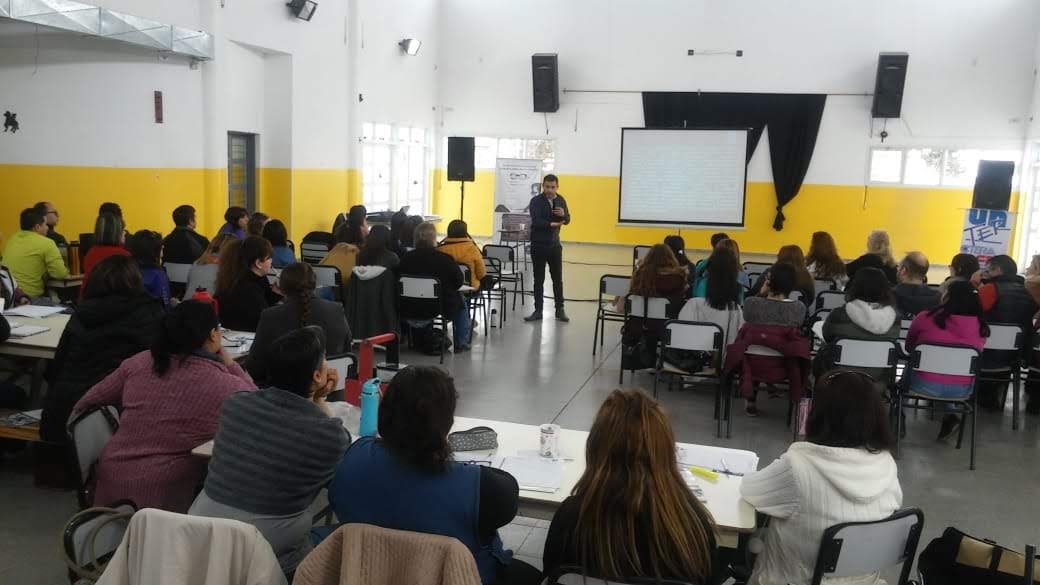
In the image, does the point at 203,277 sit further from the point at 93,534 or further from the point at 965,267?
the point at 965,267

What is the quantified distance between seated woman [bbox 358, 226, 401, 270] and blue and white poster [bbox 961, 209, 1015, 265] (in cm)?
762

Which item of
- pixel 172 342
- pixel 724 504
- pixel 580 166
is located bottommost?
pixel 724 504

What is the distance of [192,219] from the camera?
717 centimetres

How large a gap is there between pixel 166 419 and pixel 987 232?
34.5 ft

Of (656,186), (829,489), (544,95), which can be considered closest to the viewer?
(829,489)

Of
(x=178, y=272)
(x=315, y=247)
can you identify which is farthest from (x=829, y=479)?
(x=315, y=247)

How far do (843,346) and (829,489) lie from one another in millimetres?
2762

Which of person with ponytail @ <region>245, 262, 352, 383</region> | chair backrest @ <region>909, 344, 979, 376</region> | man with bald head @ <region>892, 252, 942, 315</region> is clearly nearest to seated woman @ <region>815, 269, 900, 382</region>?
chair backrest @ <region>909, 344, 979, 376</region>

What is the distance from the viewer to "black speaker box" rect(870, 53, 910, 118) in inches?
498

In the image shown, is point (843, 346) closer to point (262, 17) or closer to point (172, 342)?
point (172, 342)

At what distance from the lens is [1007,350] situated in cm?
571

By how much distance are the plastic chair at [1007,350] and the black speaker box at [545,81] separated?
31.1ft

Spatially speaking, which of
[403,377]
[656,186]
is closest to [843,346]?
[403,377]

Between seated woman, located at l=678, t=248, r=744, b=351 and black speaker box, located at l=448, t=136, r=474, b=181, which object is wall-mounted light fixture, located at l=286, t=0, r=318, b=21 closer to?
black speaker box, located at l=448, t=136, r=474, b=181
